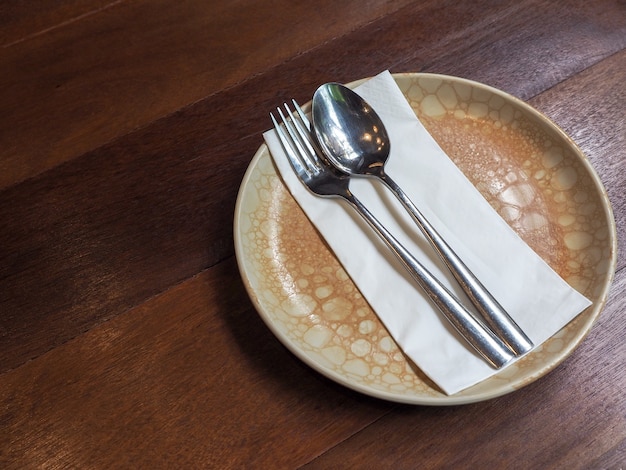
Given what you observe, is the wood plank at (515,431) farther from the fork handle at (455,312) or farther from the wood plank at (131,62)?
the wood plank at (131,62)

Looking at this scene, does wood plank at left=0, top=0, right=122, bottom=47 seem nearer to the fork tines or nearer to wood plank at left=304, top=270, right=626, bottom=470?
the fork tines

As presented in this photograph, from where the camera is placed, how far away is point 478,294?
540 millimetres

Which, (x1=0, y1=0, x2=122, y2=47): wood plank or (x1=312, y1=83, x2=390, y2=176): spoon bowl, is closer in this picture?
(x1=312, y1=83, x2=390, y2=176): spoon bowl

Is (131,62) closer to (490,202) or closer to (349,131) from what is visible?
(349,131)

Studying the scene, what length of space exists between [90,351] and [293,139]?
287 millimetres

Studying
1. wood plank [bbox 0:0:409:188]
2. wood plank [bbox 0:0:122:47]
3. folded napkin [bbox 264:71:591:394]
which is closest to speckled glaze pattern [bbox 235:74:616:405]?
folded napkin [bbox 264:71:591:394]

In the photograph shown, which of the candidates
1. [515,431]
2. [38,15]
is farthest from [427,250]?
[38,15]

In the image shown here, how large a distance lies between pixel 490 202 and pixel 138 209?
0.37m

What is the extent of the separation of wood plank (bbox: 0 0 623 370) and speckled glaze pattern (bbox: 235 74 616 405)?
7 cm

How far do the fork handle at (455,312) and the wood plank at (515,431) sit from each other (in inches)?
2.3

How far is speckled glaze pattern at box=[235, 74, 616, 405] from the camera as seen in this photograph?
20.1 inches

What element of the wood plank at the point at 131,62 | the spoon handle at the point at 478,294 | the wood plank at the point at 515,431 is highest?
the wood plank at the point at 131,62

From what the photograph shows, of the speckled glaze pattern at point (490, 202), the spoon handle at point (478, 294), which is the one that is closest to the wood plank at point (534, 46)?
the speckled glaze pattern at point (490, 202)

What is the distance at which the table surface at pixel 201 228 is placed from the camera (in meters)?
0.53
